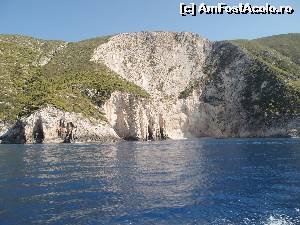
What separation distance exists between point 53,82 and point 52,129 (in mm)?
41518

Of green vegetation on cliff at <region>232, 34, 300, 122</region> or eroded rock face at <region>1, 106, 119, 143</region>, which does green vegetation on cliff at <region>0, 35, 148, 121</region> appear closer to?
eroded rock face at <region>1, 106, 119, 143</region>

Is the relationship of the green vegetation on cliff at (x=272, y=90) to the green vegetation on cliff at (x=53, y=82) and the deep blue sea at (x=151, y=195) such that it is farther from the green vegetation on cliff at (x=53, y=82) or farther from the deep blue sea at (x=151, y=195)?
the deep blue sea at (x=151, y=195)

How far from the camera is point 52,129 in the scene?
124 metres

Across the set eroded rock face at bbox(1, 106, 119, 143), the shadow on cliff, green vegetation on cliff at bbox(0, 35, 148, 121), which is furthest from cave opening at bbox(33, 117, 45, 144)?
green vegetation on cliff at bbox(0, 35, 148, 121)

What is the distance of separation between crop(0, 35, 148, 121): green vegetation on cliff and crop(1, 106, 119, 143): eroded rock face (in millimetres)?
3882

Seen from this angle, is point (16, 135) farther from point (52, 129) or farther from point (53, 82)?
point (53, 82)

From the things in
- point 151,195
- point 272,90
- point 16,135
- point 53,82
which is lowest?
point 151,195

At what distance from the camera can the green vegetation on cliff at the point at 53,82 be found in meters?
138

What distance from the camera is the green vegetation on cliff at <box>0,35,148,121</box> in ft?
452

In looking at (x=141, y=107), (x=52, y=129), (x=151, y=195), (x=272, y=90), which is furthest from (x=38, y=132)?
(x=272, y=90)

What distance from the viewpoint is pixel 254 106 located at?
7239 inches

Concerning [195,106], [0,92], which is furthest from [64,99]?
[195,106]

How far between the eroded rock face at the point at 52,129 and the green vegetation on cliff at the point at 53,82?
12.7ft

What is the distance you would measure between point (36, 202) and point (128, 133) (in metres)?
126
